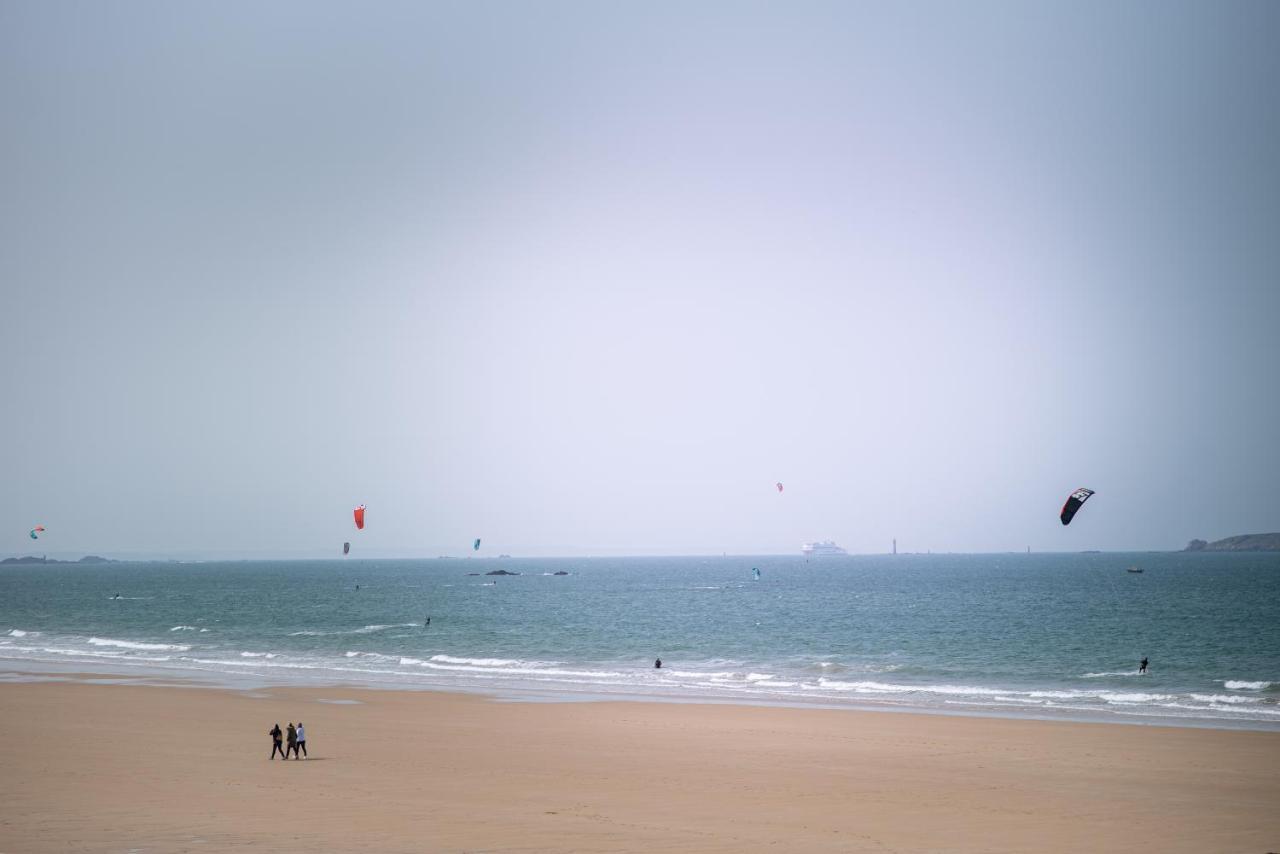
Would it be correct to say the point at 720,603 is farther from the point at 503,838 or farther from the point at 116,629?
the point at 503,838

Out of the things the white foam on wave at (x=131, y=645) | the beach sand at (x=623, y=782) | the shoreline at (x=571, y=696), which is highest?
the beach sand at (x=623, y=782)

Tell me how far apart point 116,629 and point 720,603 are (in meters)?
50.0

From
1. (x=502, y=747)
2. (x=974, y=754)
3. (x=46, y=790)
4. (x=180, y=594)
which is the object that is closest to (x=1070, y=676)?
(x=974, y=754)

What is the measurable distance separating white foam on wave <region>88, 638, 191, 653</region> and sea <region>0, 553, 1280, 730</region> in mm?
250

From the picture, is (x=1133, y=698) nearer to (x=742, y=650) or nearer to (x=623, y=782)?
(x=623, y=782)

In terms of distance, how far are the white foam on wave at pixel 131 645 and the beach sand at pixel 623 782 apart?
2672 centimetres

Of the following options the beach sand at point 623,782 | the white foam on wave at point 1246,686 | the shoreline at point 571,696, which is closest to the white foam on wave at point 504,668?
the shoreline at point 571,696

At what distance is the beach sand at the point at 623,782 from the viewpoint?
625 inches

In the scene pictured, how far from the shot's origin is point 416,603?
330 feet

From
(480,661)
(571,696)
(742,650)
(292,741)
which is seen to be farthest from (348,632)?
(292,741)

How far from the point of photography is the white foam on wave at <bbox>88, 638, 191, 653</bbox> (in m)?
56.6

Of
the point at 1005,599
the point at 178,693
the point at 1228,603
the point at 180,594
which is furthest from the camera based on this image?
the point at 180,594

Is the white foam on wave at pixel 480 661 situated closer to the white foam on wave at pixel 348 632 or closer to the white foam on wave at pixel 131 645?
the white foam on wave at pixel 131 645

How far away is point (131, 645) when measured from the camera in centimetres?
5878
